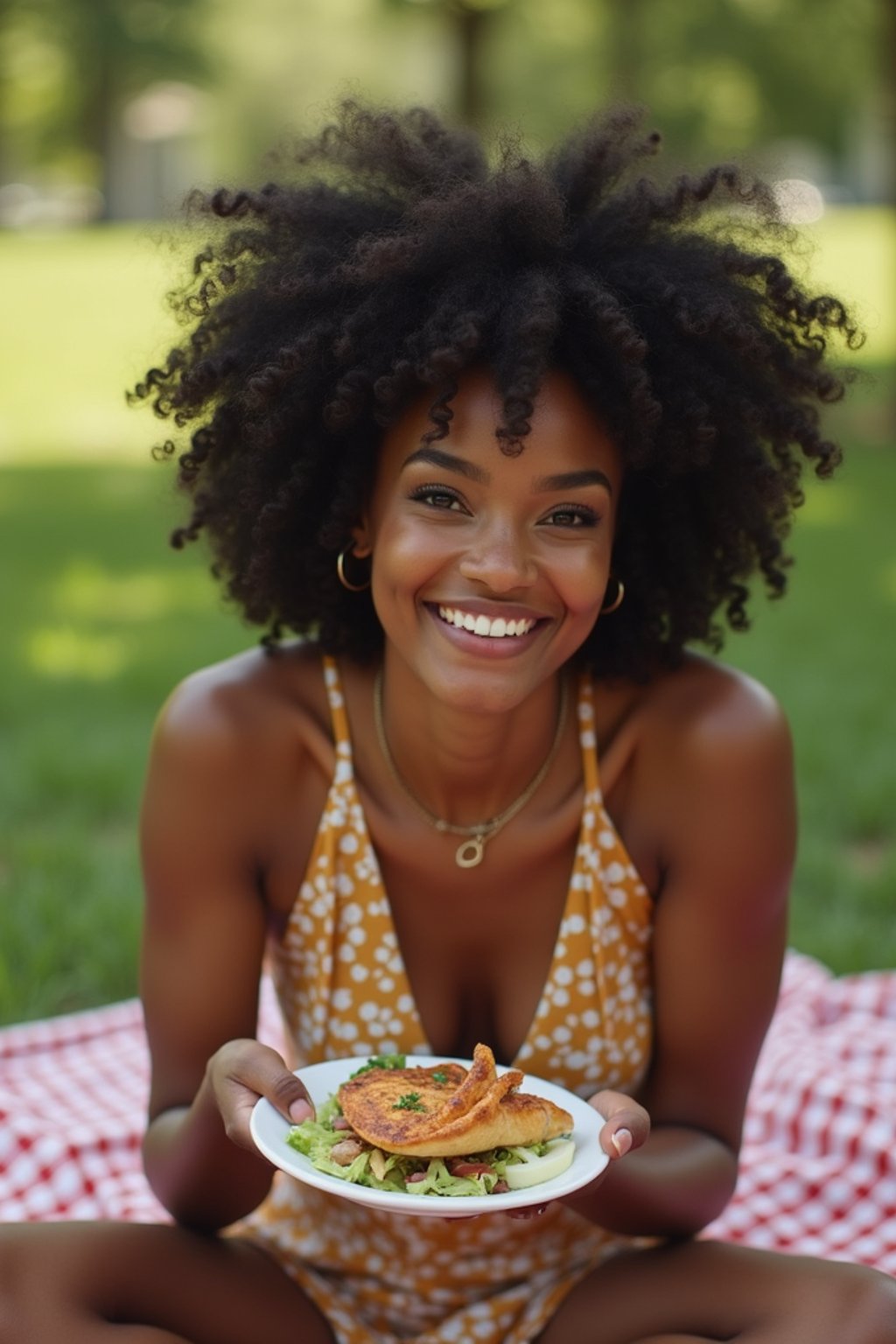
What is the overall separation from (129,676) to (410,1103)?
4635 mm

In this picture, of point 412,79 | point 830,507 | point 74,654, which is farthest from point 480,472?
point 412,79

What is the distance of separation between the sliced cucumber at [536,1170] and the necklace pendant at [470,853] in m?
0.66

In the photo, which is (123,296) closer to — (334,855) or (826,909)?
(826,909)

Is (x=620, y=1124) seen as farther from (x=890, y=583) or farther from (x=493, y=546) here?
(x=890, y=583)

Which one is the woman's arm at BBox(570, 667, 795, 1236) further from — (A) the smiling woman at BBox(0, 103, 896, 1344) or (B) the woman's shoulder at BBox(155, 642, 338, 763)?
(B) the woman's shoulder at BBox(155, 642, 338, 763)

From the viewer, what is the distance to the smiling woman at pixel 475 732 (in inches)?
106

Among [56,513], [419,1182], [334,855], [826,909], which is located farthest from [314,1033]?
[56,513]

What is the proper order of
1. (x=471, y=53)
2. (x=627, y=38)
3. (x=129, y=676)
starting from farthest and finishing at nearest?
(x=627, y=38) < (x=471, y=53) < (x=129, y=676)

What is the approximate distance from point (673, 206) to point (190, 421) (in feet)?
2.91

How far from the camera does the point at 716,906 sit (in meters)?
2.93

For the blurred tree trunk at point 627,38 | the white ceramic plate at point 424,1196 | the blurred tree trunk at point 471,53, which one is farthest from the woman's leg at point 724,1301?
the blurred tree trunk at point 471,53

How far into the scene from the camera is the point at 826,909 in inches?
194

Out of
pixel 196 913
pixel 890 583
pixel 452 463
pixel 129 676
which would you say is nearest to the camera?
pixel 452 463

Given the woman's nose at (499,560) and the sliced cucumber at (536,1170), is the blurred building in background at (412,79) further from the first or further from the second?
the sliced cucumber at (536,1170)
